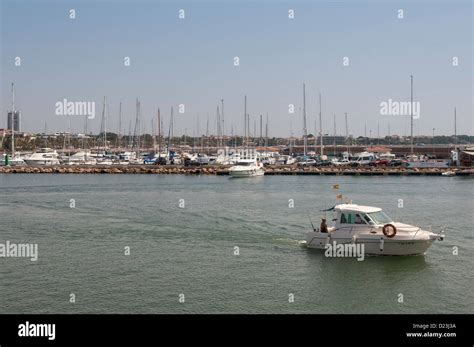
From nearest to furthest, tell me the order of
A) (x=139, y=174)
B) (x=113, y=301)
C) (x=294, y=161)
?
1. (x=113, y=301)
2. (x=139, y=174)
3. (x=294, y=161)

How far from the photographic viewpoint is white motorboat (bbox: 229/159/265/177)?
85.1 metres

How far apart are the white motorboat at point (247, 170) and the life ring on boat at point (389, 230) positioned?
5846 cm

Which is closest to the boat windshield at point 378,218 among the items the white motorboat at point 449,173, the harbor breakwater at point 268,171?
the harbor breakwater at point 268,171

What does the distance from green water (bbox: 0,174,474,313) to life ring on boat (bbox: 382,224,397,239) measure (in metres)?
1.12

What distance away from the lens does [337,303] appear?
20875 millimetres

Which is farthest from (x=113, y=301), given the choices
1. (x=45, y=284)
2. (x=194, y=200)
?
(x=194, y=200)

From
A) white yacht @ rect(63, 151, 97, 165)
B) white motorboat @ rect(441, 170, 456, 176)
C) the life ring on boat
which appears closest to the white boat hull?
white motorboat @ rect(441, 170, 456, 176)

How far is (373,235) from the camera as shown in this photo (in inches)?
1055

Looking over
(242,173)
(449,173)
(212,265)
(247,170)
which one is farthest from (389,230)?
(449,173)

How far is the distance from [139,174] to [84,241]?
64.4 m

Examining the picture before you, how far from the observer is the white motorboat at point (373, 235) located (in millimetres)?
26516

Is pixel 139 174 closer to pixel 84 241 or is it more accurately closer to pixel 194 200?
pixel 194 200

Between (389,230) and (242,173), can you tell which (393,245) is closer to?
(389,230)

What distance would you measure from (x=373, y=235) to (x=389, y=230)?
716 millimetres
